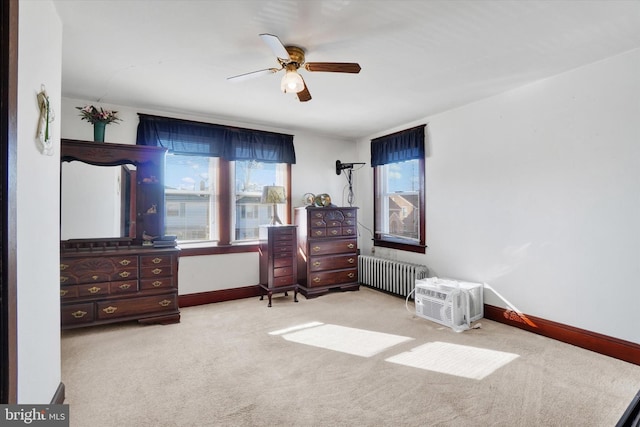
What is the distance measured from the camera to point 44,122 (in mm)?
1634

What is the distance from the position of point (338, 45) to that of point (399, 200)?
9.27ft

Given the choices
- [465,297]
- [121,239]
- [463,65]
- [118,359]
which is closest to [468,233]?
[465,297]

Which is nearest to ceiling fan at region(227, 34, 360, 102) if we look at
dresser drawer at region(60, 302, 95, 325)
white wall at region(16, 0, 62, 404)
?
white wall at region(16, 0, 62, 404)

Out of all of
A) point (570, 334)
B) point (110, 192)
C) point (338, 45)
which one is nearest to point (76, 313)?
point (110, 192)

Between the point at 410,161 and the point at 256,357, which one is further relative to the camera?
the point at 410,161

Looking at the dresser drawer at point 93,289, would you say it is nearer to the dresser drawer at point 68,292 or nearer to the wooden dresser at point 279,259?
the dresser drawer at point 68,292

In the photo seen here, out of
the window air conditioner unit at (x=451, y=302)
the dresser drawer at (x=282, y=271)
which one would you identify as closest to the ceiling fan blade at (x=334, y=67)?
the window air conditioner unit at (x=451, y=302)

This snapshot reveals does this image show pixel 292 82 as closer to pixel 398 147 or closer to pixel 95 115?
pixel 95 115

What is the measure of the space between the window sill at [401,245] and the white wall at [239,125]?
1.00 m

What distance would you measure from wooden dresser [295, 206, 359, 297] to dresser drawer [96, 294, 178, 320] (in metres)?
1.73

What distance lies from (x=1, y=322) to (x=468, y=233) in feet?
12.7

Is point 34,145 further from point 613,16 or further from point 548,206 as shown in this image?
point 548,206

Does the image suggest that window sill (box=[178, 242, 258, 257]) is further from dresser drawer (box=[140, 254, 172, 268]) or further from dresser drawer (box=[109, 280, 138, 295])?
dresser drawer (box=[109, 280, 138, 295])

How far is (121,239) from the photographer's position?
338 centimetres
